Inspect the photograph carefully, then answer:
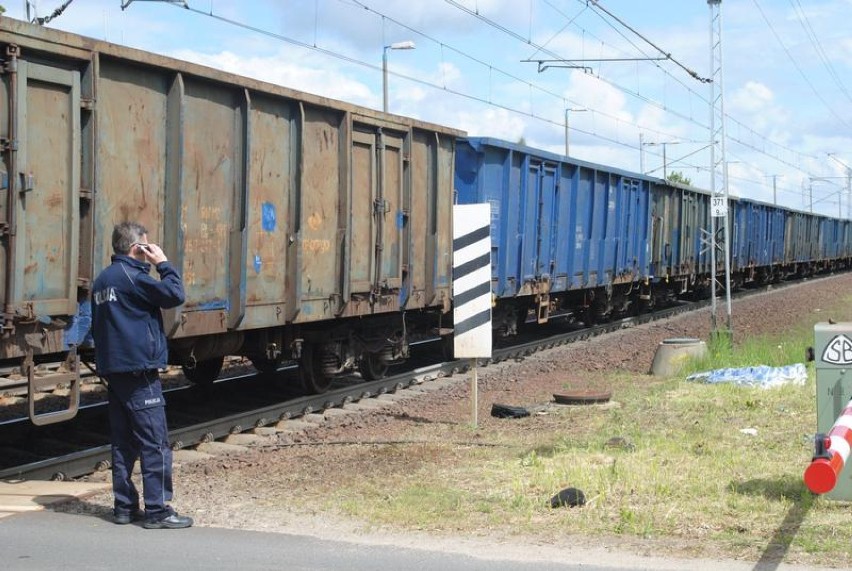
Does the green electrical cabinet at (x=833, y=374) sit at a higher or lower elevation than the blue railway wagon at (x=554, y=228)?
lower

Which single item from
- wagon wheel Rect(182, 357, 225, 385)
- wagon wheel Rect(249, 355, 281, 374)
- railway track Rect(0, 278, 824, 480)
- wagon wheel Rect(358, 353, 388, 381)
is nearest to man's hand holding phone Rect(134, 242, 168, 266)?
railway track Rect(0, 278, 824, 480)

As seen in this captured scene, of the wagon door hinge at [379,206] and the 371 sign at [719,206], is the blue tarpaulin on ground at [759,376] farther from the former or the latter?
the 371 sign at [719,206]

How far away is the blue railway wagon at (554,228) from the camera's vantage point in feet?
53.6

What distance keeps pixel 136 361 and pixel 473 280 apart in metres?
4.93

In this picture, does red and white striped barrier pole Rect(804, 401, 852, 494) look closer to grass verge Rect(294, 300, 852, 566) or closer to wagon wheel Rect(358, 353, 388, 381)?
grass verge Rect(294, 300, 852, 566)

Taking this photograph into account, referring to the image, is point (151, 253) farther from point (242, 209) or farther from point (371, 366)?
point (371, 366)

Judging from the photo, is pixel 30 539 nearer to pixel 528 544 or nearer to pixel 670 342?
pixel 528 544

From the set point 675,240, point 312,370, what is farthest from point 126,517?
point 675,240

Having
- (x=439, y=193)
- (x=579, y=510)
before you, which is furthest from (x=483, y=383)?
(x=579, y=510)

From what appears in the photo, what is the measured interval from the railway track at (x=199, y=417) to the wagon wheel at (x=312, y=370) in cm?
24

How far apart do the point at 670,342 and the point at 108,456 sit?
8.62 meters

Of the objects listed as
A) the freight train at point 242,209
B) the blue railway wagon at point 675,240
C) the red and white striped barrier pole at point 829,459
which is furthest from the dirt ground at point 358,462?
the blue railway wagon at point 675,240

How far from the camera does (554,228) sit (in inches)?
757

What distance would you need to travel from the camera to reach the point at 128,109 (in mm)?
8555
